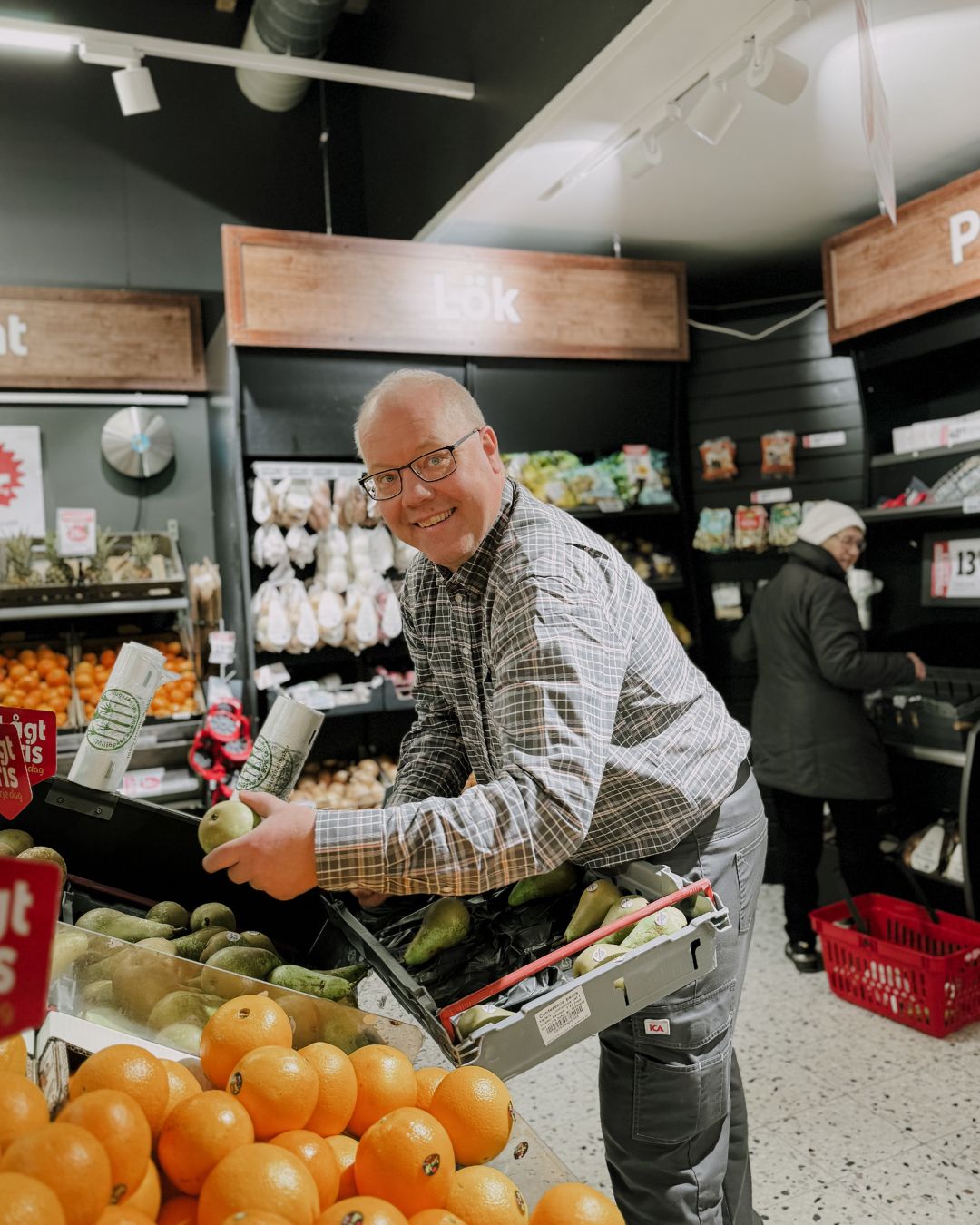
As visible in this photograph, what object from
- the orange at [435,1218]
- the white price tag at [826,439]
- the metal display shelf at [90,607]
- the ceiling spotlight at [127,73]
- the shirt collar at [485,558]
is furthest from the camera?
the white price tag at [826,439]

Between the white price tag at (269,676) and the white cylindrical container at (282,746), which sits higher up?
the white cylindrical container at (282,746)

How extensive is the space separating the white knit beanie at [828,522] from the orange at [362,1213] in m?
3.44

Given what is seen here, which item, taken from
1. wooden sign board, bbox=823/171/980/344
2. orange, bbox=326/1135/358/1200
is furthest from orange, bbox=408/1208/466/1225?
wooden sign board, bbox=823/171/980/344

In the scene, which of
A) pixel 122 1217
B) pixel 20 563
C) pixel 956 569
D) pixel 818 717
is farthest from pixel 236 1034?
pixel 956 569

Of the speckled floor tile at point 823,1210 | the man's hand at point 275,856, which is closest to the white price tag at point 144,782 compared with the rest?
the speckled floor tile at point 823,1210

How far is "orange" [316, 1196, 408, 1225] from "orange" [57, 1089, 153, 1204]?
179 mm

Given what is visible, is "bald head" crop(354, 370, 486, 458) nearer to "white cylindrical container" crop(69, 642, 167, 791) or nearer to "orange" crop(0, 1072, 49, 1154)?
"white cylindrical container" crop(69, 642, 167, 791)

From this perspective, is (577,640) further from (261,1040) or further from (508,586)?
(261,1040)

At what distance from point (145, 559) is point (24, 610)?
572 millimetres

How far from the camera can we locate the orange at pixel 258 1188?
899 millimetres

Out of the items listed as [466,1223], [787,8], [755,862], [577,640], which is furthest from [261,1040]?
[787,8]

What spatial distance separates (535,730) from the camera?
148 centimetres

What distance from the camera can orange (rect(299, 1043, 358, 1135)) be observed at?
1.10m

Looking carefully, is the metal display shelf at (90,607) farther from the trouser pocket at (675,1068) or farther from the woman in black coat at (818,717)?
the trouser pocket at (675,1068)
